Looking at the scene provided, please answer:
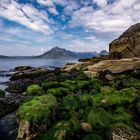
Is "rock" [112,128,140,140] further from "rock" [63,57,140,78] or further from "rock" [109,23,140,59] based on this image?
"rock" [109,23,140,59]

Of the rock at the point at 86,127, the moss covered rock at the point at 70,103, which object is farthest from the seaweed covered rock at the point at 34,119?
the rock at the point at 86,127

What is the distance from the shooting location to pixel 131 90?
671 inches

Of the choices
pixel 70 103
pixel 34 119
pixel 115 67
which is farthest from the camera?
pixel 115 67

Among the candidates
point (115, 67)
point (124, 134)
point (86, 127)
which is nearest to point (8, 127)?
point (86, 127)

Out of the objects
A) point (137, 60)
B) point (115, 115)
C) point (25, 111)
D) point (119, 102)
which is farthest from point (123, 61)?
point (25, 111)

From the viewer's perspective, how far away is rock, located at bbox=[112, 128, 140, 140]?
9.79 metres

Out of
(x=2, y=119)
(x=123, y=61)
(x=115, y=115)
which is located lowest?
(x=2, y=119)

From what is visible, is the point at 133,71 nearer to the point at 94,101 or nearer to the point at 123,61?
the point at 123,61

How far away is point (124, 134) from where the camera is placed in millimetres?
9883

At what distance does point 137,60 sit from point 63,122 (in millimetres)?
20184

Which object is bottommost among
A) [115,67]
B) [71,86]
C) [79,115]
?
[79,115]

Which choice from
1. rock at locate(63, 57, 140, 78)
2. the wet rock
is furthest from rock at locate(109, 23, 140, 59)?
the wet rock

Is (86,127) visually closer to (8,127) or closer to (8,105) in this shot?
(8,127)

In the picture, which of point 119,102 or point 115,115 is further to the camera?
point 119,102
